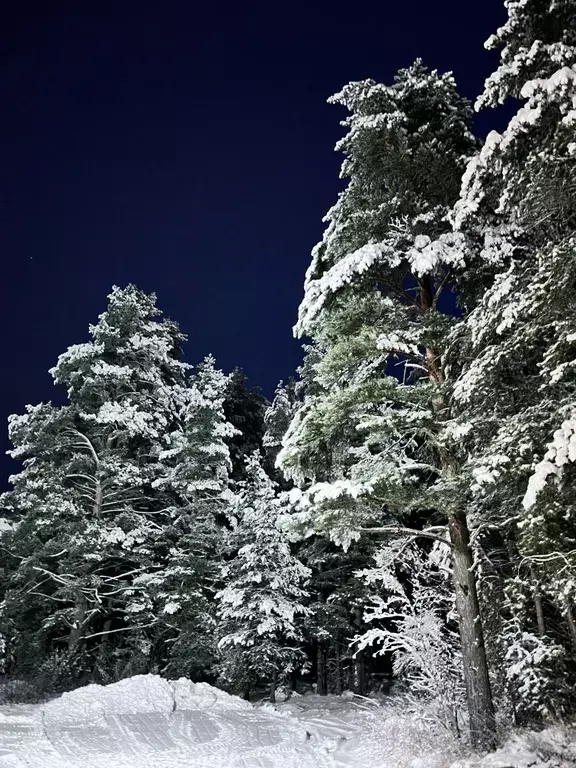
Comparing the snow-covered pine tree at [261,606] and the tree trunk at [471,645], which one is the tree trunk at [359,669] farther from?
the tree trunk at [471,645]

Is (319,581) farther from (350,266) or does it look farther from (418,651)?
(350,266)

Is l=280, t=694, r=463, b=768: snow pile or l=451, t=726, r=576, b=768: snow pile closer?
l=451, t=726, r=576, b=768: snow pile

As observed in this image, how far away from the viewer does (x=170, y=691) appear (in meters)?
12.5

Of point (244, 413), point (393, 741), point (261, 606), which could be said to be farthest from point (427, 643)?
point (244, 413)

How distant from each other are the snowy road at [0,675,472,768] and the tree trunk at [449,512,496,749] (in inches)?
19.2

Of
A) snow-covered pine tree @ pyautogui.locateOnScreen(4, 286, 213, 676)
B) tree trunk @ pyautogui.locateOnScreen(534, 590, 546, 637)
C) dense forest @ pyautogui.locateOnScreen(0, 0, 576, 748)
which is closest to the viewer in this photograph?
dense forest @ pyautogui.locateOnScreen(0, 0, 576, 748)

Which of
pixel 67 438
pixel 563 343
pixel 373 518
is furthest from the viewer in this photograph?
pixel 67 438

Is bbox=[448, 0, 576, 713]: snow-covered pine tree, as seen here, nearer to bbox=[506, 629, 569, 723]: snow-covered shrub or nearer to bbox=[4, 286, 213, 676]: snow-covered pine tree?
bbox=[506, 629, 569, 723]: snow-covered shrub

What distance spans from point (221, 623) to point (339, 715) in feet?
16.6

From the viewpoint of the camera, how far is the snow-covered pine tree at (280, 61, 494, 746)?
26.0 ft

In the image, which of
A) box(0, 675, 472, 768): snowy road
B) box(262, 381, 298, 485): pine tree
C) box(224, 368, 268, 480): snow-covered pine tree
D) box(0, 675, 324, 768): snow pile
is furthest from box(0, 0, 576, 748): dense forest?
box(224, 368, 268, 480): snow-covered pine tree

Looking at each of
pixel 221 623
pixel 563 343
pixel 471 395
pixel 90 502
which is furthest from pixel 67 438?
pixel 563 343

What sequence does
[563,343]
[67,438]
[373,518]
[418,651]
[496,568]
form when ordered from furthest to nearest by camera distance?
[67,438] → [496,568] → [418,651] → [373,518] → [563,343]

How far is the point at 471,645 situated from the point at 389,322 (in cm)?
516
